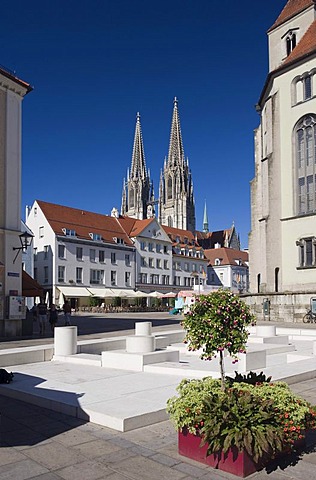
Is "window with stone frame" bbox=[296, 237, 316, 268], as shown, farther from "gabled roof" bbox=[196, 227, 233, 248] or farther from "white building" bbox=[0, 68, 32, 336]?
"gabled roof" bbox=[196, 227, 233, 248]

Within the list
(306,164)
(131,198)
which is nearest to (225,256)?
(131,198)

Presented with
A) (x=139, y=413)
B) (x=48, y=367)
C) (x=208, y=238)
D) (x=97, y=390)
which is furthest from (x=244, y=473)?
(x=208, y=238)

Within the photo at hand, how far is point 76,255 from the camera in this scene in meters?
68.1

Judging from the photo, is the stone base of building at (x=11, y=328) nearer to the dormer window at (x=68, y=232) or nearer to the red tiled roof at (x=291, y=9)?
the red tiled roof at (x=291, y=9)

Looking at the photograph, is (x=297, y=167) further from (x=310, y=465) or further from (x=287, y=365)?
(x=310, y=465)

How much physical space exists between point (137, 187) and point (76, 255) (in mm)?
70130

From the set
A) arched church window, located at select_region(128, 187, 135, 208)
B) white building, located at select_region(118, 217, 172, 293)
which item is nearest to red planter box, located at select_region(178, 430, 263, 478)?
white building, located at select_region(118, 217, 172, 293)

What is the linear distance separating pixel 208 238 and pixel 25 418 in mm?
131344

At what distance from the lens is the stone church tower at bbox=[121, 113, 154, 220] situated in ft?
446

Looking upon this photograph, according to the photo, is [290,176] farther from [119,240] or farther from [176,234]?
[176,234]

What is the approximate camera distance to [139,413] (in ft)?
25.2

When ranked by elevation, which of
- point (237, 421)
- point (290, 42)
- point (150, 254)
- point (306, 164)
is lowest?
point (237, 421)

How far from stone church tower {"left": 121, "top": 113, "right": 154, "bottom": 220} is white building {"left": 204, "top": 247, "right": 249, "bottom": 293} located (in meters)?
34.7

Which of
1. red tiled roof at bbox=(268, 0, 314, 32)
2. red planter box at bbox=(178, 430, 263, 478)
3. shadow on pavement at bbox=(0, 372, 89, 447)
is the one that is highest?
red tiled roof at bbox=(268, 0, 314, 32)
